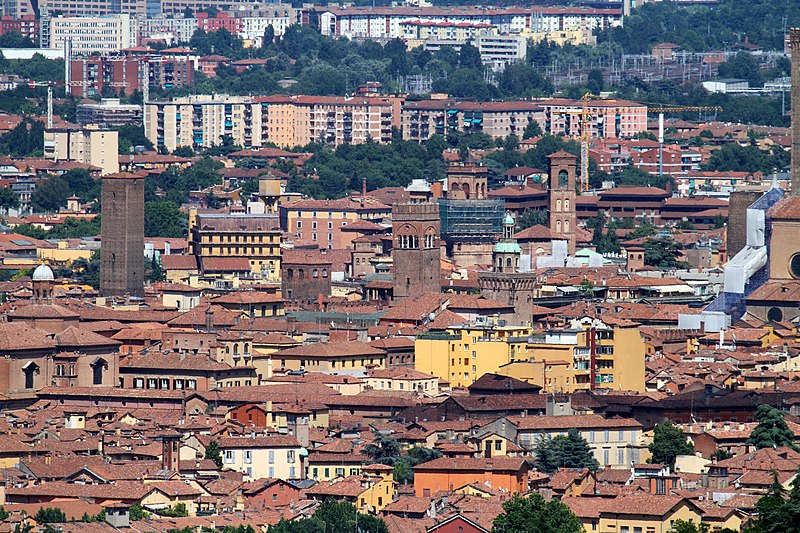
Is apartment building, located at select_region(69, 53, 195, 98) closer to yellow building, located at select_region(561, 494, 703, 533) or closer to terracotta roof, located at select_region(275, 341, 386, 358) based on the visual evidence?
terracotta roof, located at select_region(275, 341, 386, 358)

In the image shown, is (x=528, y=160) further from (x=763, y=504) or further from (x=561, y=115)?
(x=763, y=504)

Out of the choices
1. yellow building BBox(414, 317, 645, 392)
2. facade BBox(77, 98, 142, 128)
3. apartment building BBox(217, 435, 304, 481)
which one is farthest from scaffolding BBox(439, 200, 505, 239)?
apartment building BBox(217, 435, 304, 481)

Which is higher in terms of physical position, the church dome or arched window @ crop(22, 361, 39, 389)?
the church dome

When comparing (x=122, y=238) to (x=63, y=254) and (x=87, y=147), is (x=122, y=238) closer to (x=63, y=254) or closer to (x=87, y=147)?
(x=63, y=254)

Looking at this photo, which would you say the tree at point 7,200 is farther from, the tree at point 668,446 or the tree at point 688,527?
the tree at point 688,527

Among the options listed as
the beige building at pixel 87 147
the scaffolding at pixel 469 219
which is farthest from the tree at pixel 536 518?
the beige building at pixel 87 147

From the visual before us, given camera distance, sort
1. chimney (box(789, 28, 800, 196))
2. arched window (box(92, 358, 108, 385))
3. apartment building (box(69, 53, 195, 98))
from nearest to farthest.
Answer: arched window (box(92, 358, 108, 385)) < chimney (box(789, 28, 800, 196)) < apartment building (box(69, 53, 195, 98))

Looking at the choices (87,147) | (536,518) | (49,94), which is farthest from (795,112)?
(49,94)

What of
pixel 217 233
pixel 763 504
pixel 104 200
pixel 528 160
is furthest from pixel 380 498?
pixel 528 160
